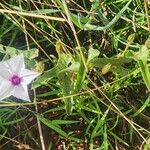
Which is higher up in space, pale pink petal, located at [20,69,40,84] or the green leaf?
pale pink petal, located at [20,69,40,84]

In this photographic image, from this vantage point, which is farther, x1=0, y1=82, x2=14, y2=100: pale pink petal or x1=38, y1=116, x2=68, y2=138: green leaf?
x1=38, y1=116, x2=68, y2=138: green leaf

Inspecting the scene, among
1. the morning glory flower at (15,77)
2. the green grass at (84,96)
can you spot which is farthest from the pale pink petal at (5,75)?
the green grass at (84,96)

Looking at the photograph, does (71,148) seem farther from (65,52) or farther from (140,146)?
(65,52)

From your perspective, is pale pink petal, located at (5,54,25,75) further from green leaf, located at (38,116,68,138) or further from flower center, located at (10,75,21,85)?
green leaf, located at (38,116,68,138)

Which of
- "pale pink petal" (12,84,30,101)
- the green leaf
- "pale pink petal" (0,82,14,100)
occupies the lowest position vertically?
the green leaf

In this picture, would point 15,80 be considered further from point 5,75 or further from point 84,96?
point 84,96

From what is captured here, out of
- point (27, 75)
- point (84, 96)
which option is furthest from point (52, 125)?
point (27, 75)

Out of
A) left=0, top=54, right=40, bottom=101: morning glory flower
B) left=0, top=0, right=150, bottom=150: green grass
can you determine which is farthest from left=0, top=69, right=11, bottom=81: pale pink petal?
left=0, top=0, right=150, bottom=150: green grass

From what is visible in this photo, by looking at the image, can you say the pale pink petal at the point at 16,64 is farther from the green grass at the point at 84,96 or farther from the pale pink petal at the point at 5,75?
the green grass at the point at 84,96
